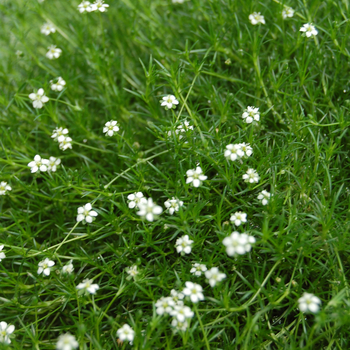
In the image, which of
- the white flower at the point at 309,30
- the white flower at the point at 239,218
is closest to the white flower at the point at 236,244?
the white flower at the point at 239,218

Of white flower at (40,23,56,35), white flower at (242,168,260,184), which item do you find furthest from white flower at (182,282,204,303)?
white flower at (40,23,56,35)

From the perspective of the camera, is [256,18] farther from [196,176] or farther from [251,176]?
[196,176]

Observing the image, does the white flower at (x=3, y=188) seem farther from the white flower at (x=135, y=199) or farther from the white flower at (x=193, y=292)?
the white flower at (x=193, y=292)

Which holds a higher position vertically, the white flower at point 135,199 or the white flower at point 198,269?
the white flower at point 135,199

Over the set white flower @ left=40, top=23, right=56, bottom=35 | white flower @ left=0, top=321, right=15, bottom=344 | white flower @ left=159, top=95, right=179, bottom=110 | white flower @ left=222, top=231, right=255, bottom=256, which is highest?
white flower @ left=40, top=23, right=56, bottom=35

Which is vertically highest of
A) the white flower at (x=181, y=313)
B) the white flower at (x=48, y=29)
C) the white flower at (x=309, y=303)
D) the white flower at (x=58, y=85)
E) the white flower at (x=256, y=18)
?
the white flower at (x=48, y=29)

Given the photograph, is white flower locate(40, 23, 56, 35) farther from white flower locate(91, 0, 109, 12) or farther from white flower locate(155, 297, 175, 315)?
white flower locate(155, 297, 175, 315)

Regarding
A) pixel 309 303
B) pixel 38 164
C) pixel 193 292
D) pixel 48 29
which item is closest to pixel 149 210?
pixel 193 292

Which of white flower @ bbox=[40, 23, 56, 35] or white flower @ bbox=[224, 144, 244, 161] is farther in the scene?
white flower @ bbox=[40, 23, 56, 35]

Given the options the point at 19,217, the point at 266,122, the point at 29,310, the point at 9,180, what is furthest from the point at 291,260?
the point at 9,180
